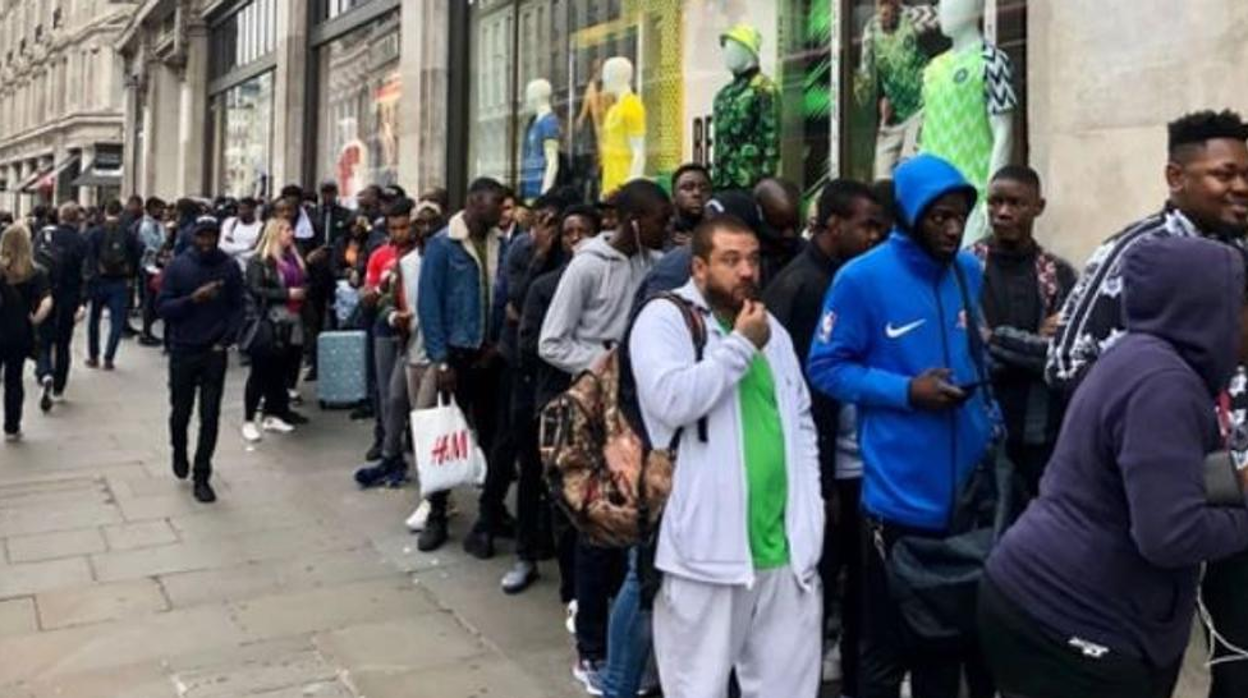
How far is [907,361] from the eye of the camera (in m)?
3.41

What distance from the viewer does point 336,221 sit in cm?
1198

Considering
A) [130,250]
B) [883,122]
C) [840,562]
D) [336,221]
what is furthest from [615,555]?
[130,250]

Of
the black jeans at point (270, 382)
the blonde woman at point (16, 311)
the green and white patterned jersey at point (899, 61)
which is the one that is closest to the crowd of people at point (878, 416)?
the green and white patterned jersey at point (899, 61)

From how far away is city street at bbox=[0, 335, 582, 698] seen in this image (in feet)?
15.3

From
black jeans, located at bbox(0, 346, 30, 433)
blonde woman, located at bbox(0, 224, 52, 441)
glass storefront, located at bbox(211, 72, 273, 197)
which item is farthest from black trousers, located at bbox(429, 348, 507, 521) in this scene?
glass storefront, located at bbox(211, 72, 273, 197)

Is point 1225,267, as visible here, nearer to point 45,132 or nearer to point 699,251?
point 699,251

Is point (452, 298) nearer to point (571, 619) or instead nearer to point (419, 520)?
point (419, 520)

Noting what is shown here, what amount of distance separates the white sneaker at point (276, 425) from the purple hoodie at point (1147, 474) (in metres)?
8.19

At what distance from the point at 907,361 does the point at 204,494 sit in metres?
5.60

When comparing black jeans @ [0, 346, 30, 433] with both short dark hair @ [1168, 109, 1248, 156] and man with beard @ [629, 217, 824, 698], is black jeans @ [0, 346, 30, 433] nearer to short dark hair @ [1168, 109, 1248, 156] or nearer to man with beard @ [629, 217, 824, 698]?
man with beard @ [629, 217, 824, 698]

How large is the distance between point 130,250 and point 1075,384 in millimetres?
13116

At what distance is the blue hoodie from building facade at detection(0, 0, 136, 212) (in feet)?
127

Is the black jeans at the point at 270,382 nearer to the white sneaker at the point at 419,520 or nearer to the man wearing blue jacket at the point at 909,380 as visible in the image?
the white sneaker at the point at 419,520

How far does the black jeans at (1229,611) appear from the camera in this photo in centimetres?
294
